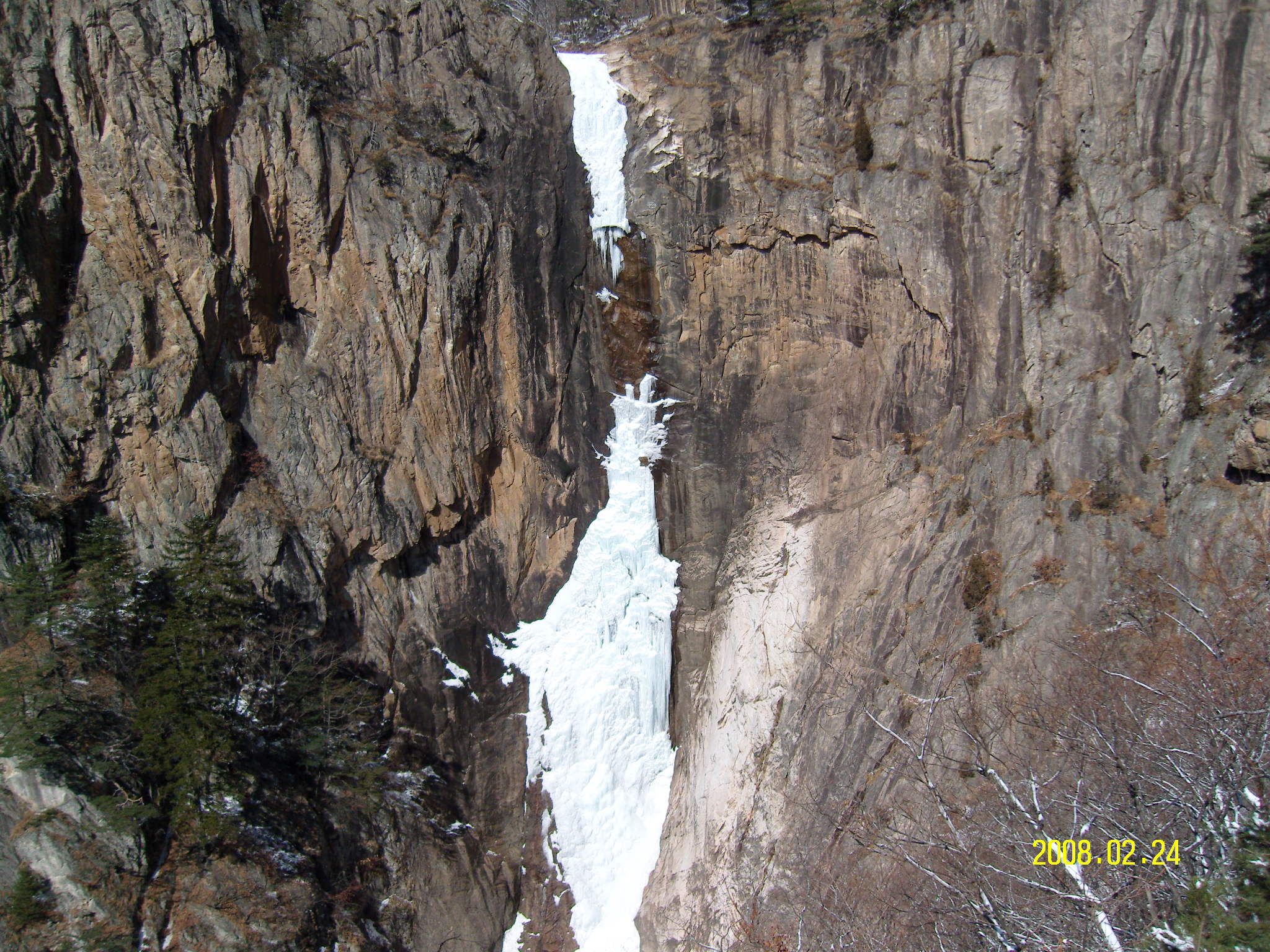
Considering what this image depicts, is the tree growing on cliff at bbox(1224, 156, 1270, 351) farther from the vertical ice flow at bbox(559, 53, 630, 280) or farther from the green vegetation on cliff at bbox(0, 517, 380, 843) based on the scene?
the green vegetation on cliff at bbox(0, 517, 380, 843)

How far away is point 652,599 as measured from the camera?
18.1 m

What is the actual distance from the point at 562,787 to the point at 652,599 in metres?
4.68

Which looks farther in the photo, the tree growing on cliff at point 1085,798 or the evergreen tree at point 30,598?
the evergreen tree at point 30,598

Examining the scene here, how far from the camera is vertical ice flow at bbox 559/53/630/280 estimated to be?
18250mm

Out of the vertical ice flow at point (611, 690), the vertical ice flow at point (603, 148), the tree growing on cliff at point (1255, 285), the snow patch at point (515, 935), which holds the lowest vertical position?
the snow patch at point (515, 935)

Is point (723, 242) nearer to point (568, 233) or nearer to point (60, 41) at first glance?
point (568, 233)

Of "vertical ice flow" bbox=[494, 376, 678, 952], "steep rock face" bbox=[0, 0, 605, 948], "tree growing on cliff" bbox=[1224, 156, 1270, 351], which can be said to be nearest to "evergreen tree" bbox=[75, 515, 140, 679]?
"steep rock face" bbox=[0, 0, 605, 948]

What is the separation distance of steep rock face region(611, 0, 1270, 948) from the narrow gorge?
3.5 inches

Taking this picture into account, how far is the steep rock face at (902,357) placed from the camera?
12.4 metres

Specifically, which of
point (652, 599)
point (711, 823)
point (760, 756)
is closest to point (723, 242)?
point (652, 599)
